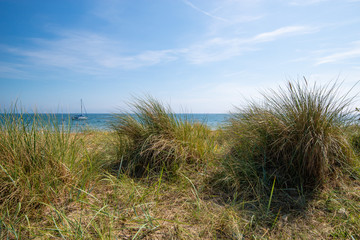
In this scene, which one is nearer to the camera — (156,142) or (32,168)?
(32,168)

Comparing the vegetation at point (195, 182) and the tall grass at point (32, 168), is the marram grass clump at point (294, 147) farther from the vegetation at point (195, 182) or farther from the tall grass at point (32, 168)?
the tall grass at point (32, 168)

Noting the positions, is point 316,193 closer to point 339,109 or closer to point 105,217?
point 339,109

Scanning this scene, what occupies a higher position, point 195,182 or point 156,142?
point 156,142

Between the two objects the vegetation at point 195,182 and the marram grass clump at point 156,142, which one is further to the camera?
the marram grass clump at point 156,142

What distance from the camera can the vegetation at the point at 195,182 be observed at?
152 centimetres

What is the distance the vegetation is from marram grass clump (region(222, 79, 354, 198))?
0.01 meters

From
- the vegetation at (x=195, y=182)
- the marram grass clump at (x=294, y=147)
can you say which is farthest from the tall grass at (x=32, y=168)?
the marram grass clump at (x=294, y=147)

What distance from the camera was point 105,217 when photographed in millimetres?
1585

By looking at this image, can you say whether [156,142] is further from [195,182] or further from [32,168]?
[32,168]

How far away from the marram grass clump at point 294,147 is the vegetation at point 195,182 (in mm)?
11

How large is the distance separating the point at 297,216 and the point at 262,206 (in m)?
0.28

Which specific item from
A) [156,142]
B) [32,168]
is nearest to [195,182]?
[156,142]

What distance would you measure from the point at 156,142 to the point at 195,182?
66cm

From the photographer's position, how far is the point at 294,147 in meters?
2.05
